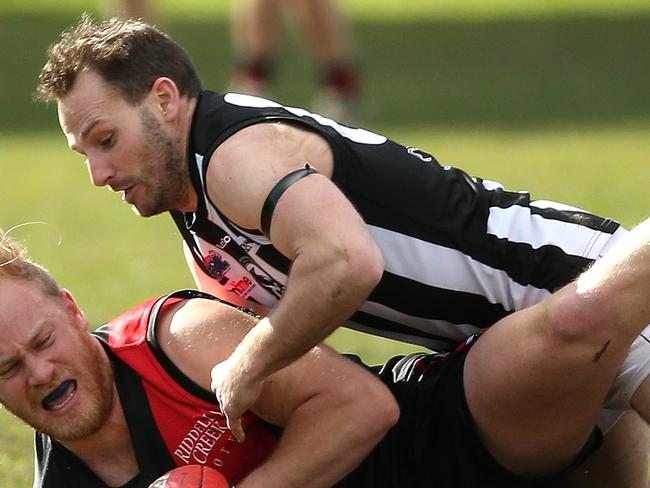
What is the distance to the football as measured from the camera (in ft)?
12.7

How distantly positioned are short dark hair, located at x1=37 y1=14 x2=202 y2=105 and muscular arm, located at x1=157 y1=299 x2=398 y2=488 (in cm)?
68

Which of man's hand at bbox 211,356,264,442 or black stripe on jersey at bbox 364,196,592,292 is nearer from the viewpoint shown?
man's hand at bbox 211,356,264,442

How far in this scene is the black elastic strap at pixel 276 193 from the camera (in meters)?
3.84

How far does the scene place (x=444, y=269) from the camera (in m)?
4.27

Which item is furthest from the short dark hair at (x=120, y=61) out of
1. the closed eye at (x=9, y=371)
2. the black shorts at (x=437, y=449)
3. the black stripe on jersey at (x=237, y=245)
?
the black shorts at (x=437, y=449)

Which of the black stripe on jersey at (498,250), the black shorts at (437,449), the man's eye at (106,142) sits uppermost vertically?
the man's eye at (106,142)

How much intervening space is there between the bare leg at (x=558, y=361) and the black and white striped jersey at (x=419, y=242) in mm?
248

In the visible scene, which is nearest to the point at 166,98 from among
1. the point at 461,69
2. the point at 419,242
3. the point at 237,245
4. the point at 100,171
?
the point at 100,171

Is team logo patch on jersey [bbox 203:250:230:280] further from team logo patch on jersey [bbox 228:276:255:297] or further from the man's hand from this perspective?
the man's hand

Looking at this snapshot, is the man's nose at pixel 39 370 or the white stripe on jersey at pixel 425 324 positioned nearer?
the man's nose at pixel 39 370

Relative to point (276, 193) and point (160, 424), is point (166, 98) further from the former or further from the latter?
point (160, 424)

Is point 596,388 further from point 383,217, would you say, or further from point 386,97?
point 386,97

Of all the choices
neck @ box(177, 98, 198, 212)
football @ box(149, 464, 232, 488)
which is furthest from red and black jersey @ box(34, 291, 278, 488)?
neck @ box(177, 98, 198, 212)

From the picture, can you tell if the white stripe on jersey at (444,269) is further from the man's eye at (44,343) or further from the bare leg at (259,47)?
the bare leg at (259,47)
